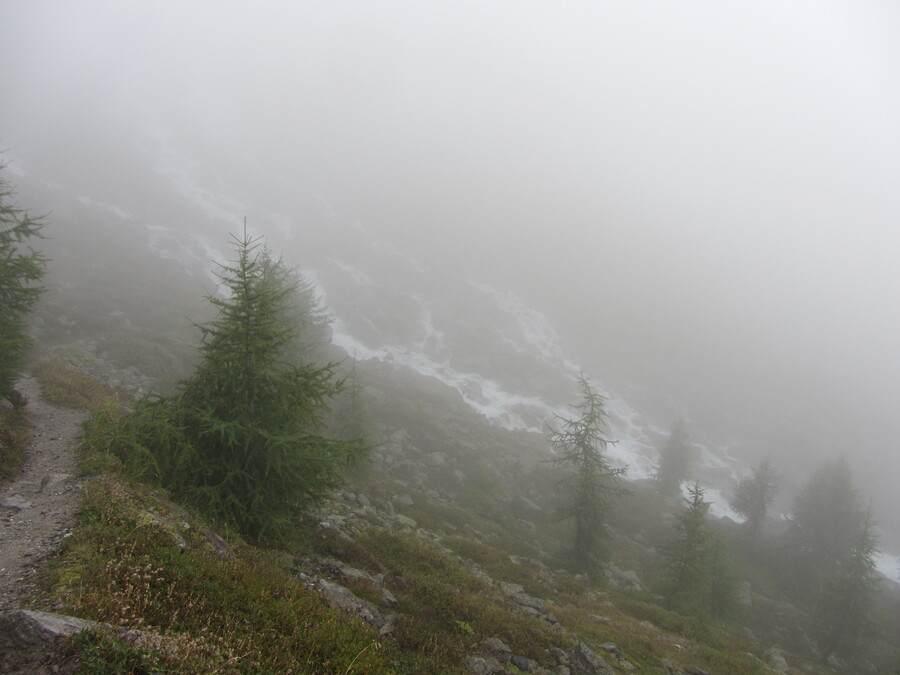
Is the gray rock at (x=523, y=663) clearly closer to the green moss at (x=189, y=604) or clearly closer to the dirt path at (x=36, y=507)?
the green moss at (x=189, y=604)

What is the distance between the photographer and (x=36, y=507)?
706 centimetres

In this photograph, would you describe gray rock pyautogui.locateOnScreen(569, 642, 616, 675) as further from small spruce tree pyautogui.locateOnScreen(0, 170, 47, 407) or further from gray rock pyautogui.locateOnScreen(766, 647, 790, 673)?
small spruce tree pyautogui.locateOnScreen(0, 170, 47, 407)

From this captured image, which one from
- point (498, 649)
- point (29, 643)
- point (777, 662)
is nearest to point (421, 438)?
point (777, 662)

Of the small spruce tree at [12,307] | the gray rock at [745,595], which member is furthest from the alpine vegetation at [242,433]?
the gray rock at [745,595]

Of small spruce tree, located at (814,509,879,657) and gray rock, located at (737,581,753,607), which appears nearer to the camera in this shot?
small spruce tree, located at (814,509,879,657)

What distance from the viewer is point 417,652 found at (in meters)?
7.15

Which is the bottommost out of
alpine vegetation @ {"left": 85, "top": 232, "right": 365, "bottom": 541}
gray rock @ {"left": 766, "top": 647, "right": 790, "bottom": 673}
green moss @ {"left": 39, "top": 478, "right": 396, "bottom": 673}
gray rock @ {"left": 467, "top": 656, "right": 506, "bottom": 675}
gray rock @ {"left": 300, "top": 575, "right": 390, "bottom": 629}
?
gray rock @ {"left": 766, "top": 647, "right": 790, "bottom": 673}

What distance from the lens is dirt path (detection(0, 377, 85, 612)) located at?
498cm

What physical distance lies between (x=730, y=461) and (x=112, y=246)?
328ft

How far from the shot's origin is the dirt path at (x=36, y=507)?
4.98 metres

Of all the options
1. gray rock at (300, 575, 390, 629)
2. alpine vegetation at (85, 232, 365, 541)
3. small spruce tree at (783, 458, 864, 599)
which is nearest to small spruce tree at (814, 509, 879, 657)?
small spruce tree at (783, 458, 864, 599)

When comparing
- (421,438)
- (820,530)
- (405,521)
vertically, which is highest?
(820,530)

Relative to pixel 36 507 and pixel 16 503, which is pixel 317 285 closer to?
pixel 16 503

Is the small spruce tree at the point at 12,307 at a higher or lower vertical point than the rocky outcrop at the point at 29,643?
higher
